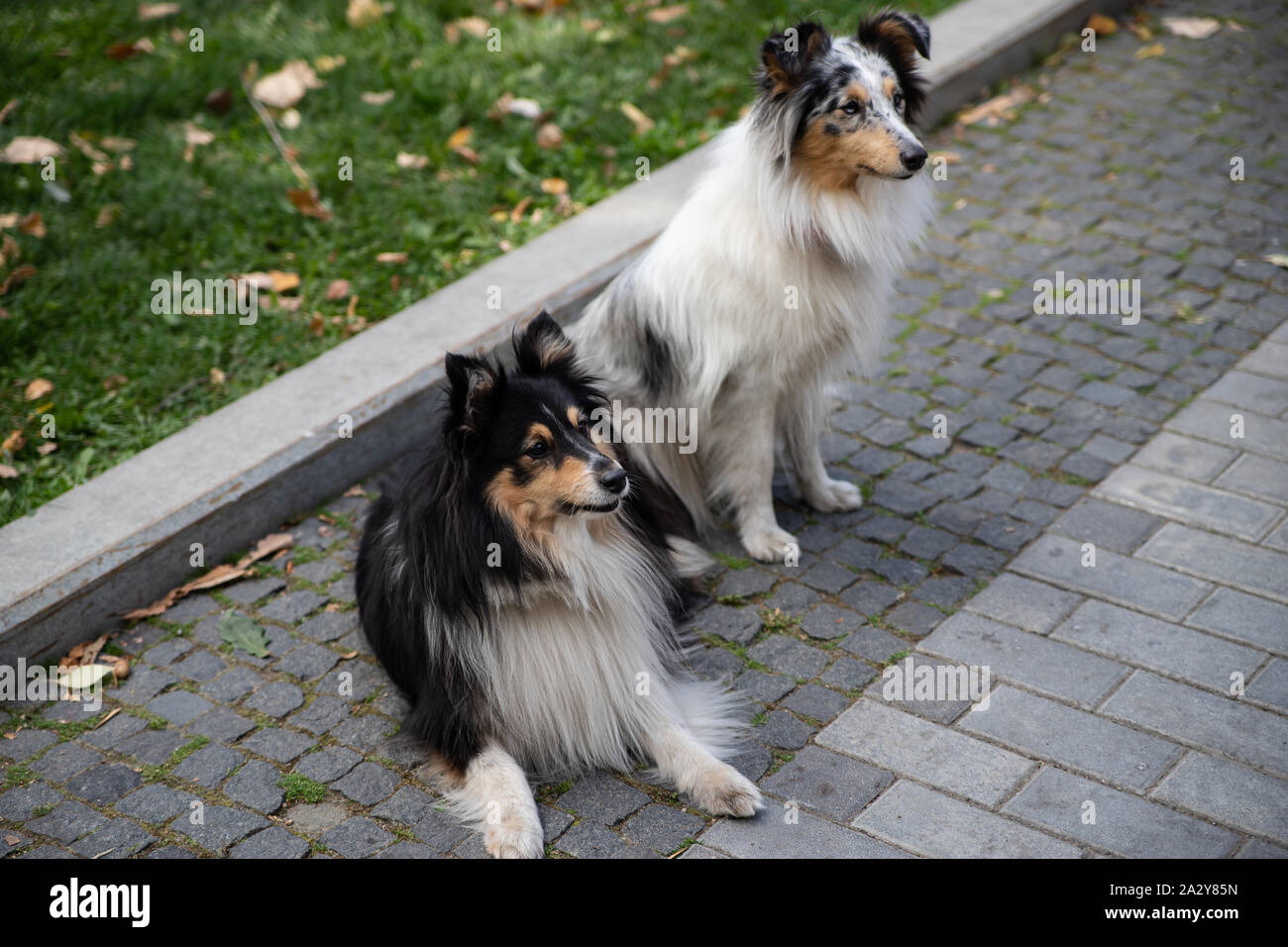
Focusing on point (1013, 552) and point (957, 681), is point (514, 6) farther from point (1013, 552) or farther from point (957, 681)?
point (957, 681)

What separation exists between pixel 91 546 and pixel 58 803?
1138 mm

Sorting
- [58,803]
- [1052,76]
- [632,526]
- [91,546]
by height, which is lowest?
[58,803]

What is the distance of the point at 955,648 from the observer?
185 inches

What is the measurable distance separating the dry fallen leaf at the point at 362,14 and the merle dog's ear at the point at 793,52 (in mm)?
5181

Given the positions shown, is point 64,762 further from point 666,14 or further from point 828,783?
point 666,14

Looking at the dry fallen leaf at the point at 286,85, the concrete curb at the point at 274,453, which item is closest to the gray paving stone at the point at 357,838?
the concrete curb at the point at 274,453

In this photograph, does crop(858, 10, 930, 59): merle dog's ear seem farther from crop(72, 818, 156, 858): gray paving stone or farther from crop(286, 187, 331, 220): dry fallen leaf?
crop(72, 818, 156, 858): gray paving stone

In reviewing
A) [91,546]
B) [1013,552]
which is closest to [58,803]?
[91,546]

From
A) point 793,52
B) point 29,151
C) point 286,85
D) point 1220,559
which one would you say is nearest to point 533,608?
point 793,52

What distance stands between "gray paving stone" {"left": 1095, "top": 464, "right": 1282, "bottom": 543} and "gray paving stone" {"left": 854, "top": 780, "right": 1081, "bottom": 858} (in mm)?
1905

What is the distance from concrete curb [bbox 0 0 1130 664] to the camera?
4.95 metres

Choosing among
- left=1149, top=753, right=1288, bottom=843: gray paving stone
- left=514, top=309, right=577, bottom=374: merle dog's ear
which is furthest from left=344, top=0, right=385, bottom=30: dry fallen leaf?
left=1149, top=753, right=1288, bottom=843: gray paving stone

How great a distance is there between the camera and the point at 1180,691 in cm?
439

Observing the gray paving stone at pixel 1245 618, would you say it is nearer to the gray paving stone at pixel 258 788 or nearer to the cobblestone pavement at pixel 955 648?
the cobblestone pavement at pixel 955 648
